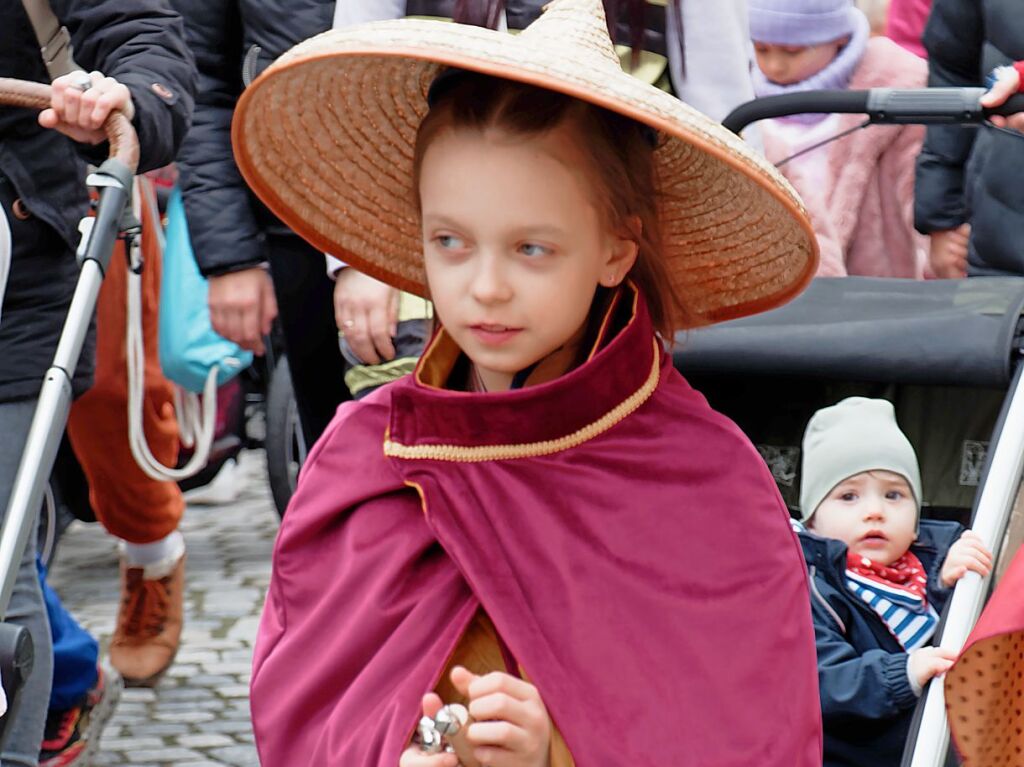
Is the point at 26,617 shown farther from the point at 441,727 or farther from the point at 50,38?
the point at 441,727

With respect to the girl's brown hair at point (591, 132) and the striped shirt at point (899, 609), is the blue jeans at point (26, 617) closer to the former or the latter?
the girl's brown hair at point (591, 132)

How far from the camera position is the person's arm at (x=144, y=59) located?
3.53 meters

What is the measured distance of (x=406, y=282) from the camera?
9.45 feet

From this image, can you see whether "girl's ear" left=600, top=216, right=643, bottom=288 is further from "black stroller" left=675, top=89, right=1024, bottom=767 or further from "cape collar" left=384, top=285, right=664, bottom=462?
"black stroller" left=675, top=89, right=1024, bottom=767

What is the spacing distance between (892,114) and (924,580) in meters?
→ 0.84

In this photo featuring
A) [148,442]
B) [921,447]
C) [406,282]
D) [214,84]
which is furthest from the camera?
[148,442]

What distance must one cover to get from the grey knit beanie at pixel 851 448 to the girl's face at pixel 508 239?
1221 mm

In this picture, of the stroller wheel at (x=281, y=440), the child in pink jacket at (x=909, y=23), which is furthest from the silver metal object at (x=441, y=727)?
the child in pink jacket at (x=909, y=23)

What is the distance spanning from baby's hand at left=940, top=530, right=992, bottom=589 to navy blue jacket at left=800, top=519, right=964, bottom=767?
292 millimetres

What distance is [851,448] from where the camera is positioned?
353cm

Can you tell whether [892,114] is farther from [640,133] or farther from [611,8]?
[640,133]

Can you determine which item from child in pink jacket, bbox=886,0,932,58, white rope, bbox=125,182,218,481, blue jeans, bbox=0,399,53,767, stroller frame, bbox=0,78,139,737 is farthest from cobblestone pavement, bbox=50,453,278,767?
child in pink jacket, bbox=886,0,932,58

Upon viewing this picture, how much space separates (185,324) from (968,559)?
9.47 feet

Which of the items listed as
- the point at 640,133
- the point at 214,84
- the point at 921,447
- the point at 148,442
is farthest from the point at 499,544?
the point at 148,442
